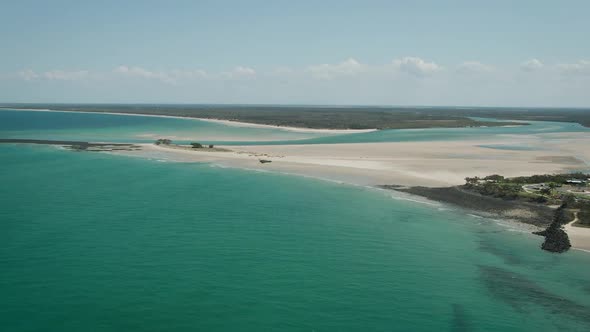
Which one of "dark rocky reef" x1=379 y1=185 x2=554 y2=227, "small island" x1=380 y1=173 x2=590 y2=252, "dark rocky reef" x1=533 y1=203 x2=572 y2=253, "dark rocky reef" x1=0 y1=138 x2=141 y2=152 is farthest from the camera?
"dark rocky reef" x1=0 y1=138 x2=141 y2=152

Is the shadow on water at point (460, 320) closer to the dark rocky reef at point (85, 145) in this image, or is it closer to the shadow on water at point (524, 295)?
the shadow on water at point (524, 295)

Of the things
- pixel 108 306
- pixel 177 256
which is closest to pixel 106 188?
pixel 177 256

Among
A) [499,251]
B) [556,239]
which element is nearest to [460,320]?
[499,251]

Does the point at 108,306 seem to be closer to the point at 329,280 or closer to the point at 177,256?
the point at 177,256

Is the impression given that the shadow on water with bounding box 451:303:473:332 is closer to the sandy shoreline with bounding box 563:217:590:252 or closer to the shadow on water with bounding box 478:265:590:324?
the shadow on water with bounding box 478:265:590:324

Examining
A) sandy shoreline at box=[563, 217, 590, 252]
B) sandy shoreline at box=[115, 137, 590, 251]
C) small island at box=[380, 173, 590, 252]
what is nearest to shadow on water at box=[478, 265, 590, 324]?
small island at box=[380, 173, 590, 252]

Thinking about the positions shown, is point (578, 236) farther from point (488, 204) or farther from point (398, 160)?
point (398, 160)
